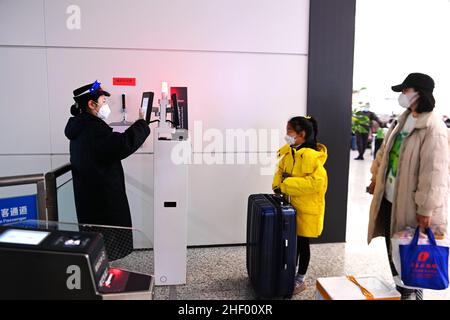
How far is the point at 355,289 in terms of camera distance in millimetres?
1964

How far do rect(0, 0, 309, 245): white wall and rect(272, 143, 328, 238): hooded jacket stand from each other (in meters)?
0.97

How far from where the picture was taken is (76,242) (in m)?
1.09

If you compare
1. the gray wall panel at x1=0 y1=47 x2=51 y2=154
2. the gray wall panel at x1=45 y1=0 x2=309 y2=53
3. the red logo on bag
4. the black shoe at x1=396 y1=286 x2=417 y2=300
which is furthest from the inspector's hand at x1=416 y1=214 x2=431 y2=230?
the gray wall panel at x1=0 y1=47 x2=51 y2=154

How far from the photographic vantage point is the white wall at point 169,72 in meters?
3.19

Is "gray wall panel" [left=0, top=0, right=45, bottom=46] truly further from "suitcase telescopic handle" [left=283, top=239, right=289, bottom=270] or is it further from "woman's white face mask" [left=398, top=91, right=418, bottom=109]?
"woman's white face mask" [left=398, top=91, right=418, bottom=109]

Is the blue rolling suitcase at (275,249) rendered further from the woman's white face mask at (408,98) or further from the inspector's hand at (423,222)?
the woman's white face mask at (408,98)

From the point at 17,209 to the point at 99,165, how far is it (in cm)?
55

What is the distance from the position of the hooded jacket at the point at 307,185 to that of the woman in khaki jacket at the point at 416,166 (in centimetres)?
38

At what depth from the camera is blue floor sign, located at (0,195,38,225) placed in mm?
1970

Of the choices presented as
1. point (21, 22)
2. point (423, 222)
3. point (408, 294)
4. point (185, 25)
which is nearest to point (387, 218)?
point (423, 222)

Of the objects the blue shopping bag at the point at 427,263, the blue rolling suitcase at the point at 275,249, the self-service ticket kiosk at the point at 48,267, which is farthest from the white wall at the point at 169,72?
the self-service ticket kiosk at the point at 48,267

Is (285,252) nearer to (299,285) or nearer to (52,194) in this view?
(299,285)
